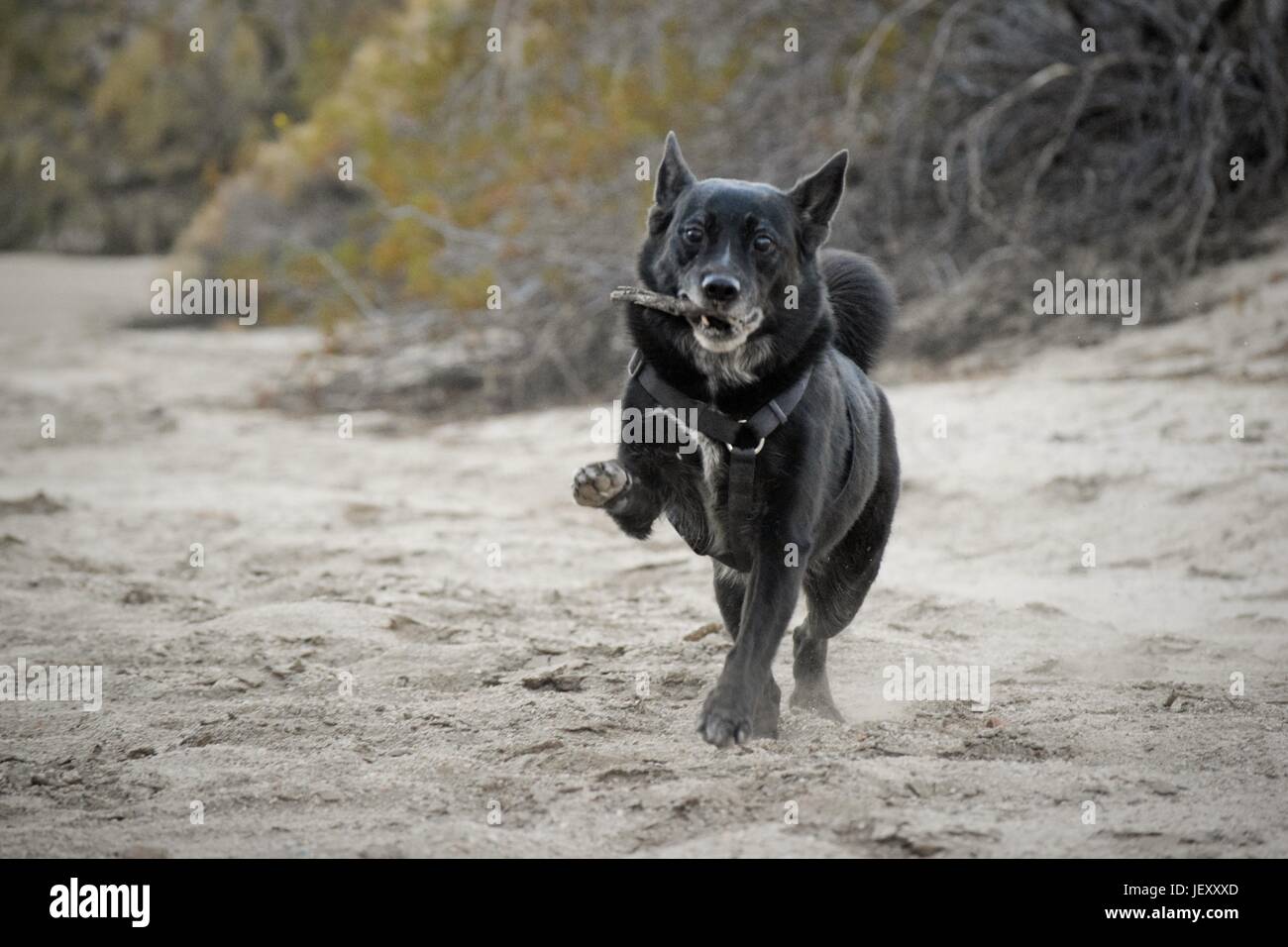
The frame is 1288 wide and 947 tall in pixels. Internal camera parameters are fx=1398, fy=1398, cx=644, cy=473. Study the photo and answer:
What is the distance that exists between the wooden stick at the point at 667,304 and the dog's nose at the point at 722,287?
5 centimetres

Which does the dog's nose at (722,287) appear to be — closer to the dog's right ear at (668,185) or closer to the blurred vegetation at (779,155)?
the dog's right ear at (668,185)

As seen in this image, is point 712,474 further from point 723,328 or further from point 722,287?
point 722,287

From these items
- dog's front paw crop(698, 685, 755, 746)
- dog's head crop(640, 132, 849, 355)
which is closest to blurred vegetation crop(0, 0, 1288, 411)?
dog's head crop(640, 132, 849, 355)

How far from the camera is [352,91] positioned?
13984 millimetres

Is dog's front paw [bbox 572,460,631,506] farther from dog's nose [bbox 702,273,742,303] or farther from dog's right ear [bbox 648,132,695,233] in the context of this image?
dog's right ear [bbox 648,132,695,233]

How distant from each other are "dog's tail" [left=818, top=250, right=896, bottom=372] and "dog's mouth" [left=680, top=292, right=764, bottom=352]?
27.1 inches

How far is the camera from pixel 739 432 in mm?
3770

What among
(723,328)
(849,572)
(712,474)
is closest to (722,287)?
(723,328)

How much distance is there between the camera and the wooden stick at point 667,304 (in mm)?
3812

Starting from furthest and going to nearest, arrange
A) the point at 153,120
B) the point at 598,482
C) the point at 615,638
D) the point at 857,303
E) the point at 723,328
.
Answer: the point at 153,120
the point at 615,638
the point at 857,303
the point at 723,328
the point at 598,482

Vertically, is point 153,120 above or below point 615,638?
above

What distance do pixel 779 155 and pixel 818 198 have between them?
6141 millimetres

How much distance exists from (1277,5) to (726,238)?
7308 mm
